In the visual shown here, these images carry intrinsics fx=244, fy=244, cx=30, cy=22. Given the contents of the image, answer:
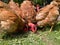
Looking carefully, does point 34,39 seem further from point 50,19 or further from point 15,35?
point 50,19

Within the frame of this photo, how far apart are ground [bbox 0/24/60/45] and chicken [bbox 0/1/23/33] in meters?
0.12

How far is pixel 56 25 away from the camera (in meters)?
3.57

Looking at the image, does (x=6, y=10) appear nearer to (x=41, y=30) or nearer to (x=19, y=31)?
(x=19, y=31)

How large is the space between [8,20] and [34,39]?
1.34ft

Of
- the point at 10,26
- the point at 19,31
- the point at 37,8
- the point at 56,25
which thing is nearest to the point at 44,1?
the point at 37,8

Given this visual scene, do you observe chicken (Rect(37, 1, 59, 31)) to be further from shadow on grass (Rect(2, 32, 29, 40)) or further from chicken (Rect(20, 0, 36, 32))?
shadow on grass (Rect(2, 32, 29, 40))

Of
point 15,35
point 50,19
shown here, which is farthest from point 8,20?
point 50,19

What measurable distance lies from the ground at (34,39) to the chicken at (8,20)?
0.38 feet

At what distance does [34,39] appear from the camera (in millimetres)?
3094

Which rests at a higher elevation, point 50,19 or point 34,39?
point 50,19

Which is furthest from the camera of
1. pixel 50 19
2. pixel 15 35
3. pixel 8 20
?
pixel 50 19

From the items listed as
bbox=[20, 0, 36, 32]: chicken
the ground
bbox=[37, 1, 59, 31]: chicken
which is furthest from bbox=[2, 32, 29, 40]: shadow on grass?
bbox=[37, 1, 59, 31]: chicken

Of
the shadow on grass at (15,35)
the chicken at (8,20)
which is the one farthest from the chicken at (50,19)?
the chicken at (8,20)

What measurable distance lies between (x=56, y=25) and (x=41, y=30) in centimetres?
29
